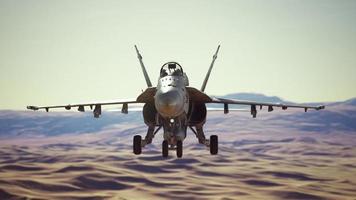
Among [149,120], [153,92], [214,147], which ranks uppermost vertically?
[153,92]

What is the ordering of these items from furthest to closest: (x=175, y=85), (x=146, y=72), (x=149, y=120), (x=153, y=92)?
(x=146, y=72) < (x=149, y=120) < (x=153, y=92) < (x=175, y=85)

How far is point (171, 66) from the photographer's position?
31094 mm

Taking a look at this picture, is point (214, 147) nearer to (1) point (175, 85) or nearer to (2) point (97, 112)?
(1) point (175, 85)

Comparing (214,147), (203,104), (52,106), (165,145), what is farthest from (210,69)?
(52,106)

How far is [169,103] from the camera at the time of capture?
80.1ft

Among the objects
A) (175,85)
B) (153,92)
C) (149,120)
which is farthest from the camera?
(149,120)

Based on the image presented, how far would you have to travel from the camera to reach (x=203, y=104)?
31156 mm

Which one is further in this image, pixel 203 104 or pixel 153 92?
pixel 203 104

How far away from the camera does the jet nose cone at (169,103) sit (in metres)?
24.5

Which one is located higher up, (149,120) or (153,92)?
(153,92)

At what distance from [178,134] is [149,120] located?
3.70 metres

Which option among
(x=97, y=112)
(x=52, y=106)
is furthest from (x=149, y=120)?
(x=52, y=106)

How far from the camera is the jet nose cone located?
24.5 meters

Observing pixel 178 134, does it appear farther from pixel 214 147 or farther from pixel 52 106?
pixel 52 106
